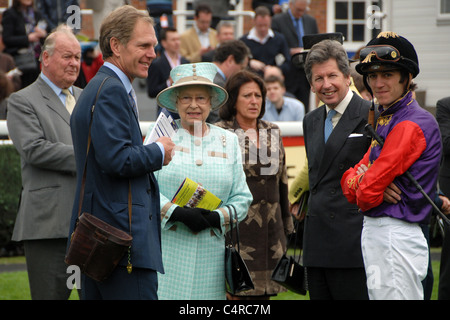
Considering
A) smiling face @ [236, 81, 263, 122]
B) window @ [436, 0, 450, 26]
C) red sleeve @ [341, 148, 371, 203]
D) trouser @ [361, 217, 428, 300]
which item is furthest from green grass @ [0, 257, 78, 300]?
window @ [436, 0, 450, 26]

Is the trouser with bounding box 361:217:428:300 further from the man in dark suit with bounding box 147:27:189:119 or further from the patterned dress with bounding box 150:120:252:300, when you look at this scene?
the man in dark suit with bounding box 147:27:189:119

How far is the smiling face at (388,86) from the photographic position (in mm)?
4633

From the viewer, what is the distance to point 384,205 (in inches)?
178

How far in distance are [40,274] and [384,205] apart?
2.94 meters

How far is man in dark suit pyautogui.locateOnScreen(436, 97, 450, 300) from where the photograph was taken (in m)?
6.86

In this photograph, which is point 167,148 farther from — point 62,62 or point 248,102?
point 248,102

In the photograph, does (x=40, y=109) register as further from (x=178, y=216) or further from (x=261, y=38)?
(x=261, y=38)

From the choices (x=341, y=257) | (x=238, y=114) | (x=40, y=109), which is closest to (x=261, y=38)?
(x=238, y=114)

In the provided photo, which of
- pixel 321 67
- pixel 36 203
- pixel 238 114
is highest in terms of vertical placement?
pixel 321 67

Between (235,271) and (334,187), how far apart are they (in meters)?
0.90

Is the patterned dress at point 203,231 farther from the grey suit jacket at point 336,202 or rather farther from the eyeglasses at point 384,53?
the eyeglasses at point 384,53

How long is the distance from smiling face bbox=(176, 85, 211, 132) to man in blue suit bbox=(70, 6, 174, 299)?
129 centimetres

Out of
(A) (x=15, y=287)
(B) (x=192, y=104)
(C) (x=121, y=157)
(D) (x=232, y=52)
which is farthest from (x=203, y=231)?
(A) (x=15, y=287)

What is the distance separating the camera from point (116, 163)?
413cm
